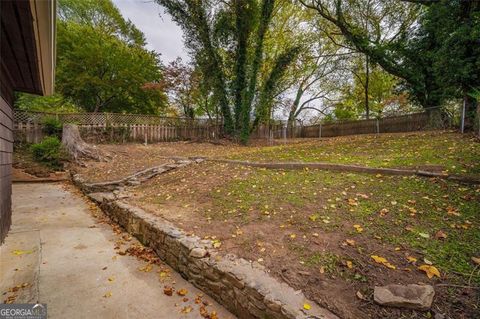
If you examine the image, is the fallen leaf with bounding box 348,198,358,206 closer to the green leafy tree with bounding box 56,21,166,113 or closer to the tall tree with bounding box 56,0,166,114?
the tall tree with bounding box 56,0,166,114

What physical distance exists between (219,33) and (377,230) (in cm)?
1411

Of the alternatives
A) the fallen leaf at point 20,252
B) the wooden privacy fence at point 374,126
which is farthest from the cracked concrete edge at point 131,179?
the wooden privacy fence at point 374,126

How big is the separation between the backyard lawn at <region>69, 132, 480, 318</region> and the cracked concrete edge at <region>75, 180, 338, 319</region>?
14 centimetres

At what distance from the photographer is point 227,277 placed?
90.6 inches

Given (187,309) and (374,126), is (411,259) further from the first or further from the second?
(374,126)

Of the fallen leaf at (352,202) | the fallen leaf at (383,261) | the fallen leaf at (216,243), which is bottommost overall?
the fallen leaf at (216,243)

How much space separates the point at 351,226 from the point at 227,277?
161 centimetres

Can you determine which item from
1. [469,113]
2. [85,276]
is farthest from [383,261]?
[469,113]

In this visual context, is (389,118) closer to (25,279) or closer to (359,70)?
(359,70)

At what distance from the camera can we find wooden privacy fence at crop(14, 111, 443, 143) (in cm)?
1064

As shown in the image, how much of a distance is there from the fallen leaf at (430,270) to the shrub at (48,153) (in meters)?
11.2

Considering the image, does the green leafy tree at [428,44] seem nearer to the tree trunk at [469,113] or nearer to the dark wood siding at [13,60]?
the tree trunk at [469,113]

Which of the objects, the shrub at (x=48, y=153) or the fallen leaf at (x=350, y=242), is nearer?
the fallen leaf at (x=350, y=242)

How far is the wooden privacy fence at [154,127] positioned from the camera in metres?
10.6
